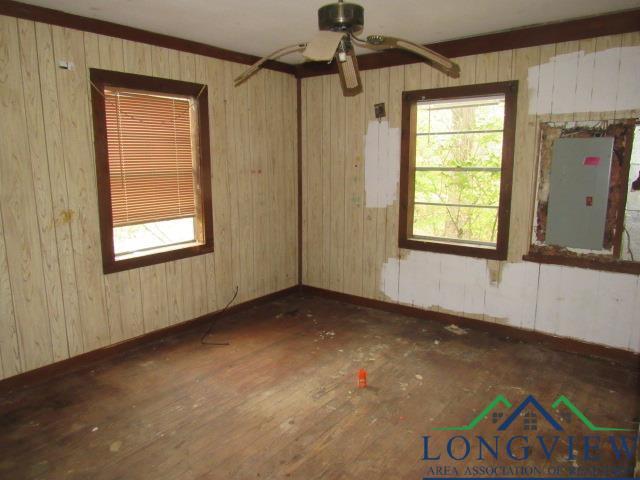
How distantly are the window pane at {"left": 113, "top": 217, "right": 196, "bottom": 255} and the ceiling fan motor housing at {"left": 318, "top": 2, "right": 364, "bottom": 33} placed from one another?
7.81ft

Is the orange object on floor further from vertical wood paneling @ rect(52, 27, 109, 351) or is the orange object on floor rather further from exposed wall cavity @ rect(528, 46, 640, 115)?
exposed wall cavity @ rect(528, 46, 640, 115)

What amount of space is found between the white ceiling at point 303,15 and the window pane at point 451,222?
1.62 meters

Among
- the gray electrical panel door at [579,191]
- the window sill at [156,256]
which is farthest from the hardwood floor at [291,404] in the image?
the gray electrical panel door at [579,191]

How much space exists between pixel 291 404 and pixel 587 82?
3203 millimetres

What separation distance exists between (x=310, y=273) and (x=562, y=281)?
8.70ft

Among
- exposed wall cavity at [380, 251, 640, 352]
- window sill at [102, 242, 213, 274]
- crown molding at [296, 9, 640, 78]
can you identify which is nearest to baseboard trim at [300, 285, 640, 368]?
exposed wall cavity at [380, 251, 640, 352]

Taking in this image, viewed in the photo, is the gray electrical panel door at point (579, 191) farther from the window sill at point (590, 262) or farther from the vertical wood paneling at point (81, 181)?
the vertical wood paneling at point (81, 181)

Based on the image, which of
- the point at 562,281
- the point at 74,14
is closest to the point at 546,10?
the point at 562,281

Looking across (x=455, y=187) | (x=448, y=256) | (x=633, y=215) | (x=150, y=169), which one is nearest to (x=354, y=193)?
(x=455, y=187)

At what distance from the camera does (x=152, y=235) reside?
12.5ft

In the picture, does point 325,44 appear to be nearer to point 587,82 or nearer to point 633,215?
point 587,82

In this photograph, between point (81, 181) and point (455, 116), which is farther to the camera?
point (455, 116)

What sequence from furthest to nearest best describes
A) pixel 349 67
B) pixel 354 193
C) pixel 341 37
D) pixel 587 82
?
pixel 354 193, pixel 587 82, pixel 349 67, pixel 341 37

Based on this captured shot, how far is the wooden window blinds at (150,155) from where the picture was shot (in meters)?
3.43
